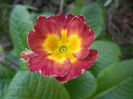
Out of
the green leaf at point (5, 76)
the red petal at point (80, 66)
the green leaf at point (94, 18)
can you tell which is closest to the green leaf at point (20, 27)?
the green leaf at point (5, 76)

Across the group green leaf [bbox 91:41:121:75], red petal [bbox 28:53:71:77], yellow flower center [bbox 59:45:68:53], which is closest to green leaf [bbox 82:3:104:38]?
green leaf [bbox 91:41:121:75]

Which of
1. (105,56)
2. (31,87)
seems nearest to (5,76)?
(31,87)

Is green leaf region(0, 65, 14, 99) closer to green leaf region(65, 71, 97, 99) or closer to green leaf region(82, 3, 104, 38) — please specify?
green leaf region(65, 71, 97, 99)

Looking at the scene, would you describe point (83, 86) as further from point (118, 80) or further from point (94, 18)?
point (94, 18)

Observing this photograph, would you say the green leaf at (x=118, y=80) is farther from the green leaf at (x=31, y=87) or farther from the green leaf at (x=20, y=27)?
the green leaf at (x=20, y=27)

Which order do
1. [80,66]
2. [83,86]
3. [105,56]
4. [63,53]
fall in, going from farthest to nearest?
1. [105,56]
2. [83,86]
3. [63,53]
4. [80,66]

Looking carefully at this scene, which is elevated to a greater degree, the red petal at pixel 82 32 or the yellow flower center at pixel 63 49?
the red petal at pixel 82 32
